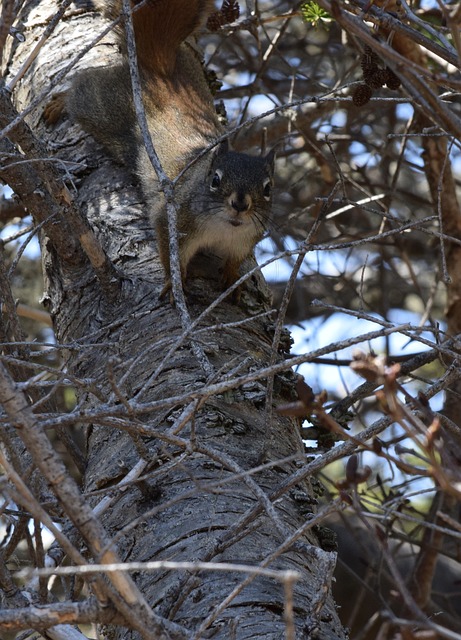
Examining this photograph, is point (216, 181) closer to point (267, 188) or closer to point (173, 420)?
point (267, 188)

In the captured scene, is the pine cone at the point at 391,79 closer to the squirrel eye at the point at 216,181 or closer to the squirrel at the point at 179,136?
the squirrel at the point at 179,136

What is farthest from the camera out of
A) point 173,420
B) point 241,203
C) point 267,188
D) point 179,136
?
point 179,136

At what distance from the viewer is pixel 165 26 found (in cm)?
398

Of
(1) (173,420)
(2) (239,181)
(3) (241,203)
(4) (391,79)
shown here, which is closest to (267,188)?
(2) (239,181)

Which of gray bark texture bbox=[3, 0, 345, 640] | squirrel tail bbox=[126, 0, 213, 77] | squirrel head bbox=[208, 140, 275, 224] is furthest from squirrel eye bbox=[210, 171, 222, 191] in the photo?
squirrel tail bbox=[126, 0, 213, 77]

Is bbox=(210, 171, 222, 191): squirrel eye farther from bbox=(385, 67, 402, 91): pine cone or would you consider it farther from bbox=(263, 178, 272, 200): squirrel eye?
bbox=(385, 67, 402, 91): pine cone

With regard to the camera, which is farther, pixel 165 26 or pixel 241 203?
pixel 165 26

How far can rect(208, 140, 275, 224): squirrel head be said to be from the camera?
125 inches

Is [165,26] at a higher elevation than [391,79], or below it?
higher

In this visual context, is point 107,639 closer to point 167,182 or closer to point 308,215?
point 167,182

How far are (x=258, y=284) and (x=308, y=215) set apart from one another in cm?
183

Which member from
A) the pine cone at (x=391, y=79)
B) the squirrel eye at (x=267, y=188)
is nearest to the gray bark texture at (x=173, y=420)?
the squirrel eye at (x=267, y=188)

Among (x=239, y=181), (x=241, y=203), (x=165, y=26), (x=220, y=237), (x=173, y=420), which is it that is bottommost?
(x=173, y=420)

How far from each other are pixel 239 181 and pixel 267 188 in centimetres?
19
